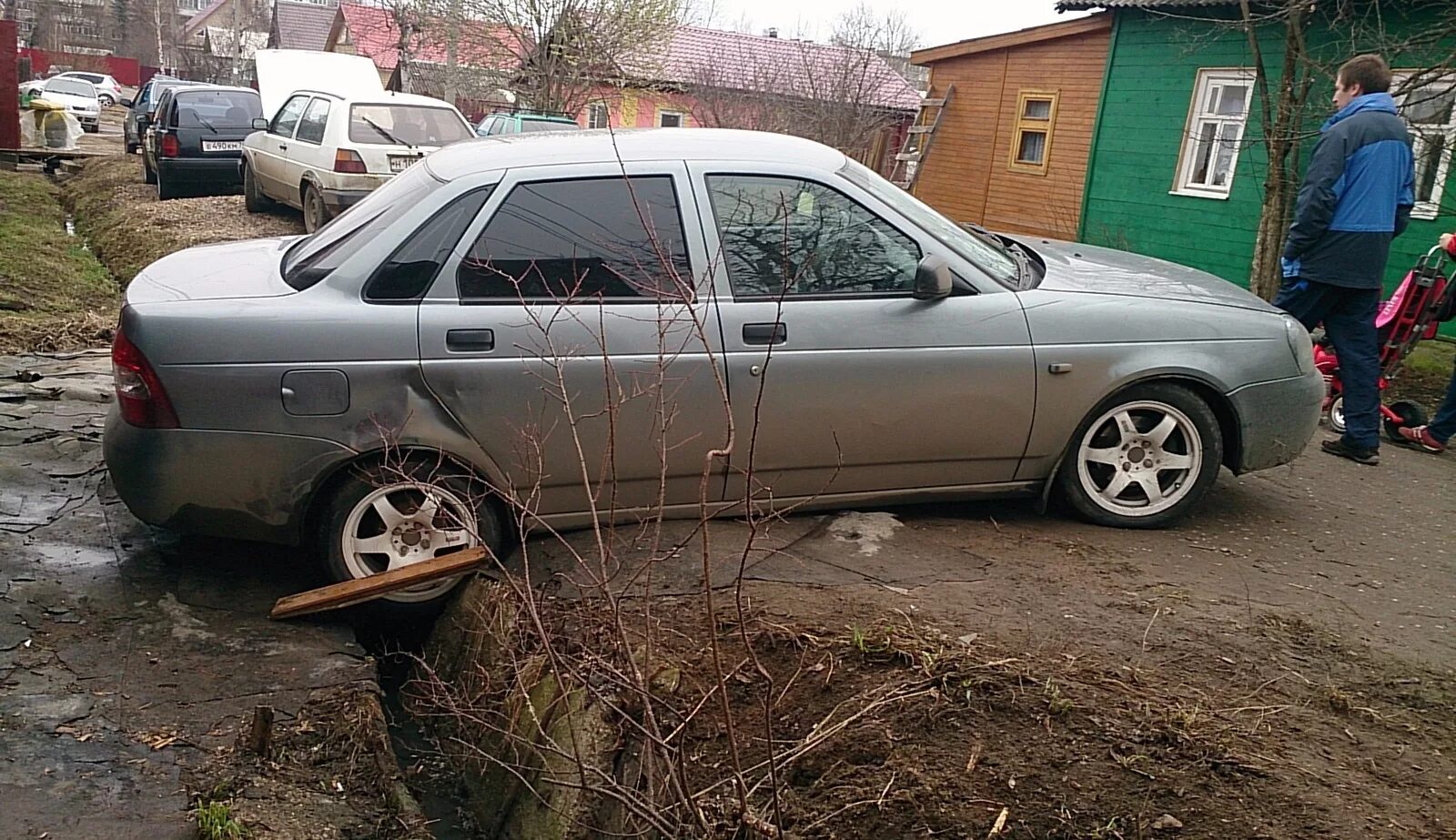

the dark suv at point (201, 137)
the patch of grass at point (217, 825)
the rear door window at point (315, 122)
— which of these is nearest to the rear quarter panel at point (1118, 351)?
the patch of grass at point (217, 825)

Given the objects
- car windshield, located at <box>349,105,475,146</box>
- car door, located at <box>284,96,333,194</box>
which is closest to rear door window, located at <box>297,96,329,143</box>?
car door, located at <box>284,96,333,194</box>

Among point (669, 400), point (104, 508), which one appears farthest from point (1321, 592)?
point (104, 508)

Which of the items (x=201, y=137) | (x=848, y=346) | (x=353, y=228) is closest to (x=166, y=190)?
(x=201, y=137)

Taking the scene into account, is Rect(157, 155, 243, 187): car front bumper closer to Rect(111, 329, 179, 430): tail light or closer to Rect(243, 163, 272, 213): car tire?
Rect(243, 163, 272, 213): car tire

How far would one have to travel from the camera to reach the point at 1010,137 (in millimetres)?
17469

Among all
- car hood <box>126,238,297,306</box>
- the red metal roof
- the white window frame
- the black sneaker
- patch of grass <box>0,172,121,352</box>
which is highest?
the red metal roof

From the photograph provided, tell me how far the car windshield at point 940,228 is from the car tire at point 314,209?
28.4ft

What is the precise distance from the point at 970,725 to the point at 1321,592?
184 cm

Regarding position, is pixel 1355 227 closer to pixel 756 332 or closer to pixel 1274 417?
pixel 1274 417

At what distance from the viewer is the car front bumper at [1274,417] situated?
467cm

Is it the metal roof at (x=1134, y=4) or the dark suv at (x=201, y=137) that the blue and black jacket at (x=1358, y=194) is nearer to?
the metal roof at (x=1134, y=4)

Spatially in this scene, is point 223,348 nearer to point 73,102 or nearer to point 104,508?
point 104,508

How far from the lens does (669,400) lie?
4141 millimetres

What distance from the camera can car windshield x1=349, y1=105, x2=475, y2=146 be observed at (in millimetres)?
12078
